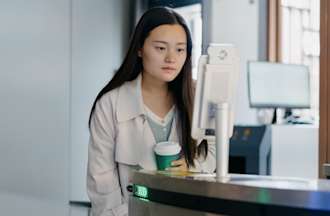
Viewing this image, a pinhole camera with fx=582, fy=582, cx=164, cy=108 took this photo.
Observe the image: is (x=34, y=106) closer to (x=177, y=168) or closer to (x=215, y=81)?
(x=177, y=168)

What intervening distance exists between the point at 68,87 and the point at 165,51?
1924 mm

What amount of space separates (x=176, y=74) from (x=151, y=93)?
96 millimetres

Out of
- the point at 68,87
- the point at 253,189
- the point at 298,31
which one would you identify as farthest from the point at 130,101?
the point at 298,31

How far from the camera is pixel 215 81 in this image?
130 cm

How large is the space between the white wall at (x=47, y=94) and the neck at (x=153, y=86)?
1640 millimetres

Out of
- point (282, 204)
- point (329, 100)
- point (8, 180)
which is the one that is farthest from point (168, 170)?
point (8, 180)

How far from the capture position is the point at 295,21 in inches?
162

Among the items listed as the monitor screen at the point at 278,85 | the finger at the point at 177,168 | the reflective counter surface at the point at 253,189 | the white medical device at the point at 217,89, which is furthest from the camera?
the monitor screen at the point at 278,85

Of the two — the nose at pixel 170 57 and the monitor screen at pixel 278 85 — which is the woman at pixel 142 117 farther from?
the monitor screen at pixel 278 85

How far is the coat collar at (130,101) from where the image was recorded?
5.27 feet

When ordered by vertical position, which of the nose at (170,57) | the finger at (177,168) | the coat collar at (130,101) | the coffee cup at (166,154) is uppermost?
the nose at (170,57)

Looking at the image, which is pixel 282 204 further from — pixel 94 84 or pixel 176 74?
pixel 94 84

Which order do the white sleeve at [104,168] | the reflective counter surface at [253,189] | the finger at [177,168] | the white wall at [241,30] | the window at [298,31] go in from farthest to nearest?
the window at [298,31] → the white wall at [241,30] → the white sleeve at [104,168] → the finger at [177,168] → the reflective counter surface at [253,189]

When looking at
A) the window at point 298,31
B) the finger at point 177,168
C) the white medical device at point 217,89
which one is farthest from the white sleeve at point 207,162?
the window at point 298,31
